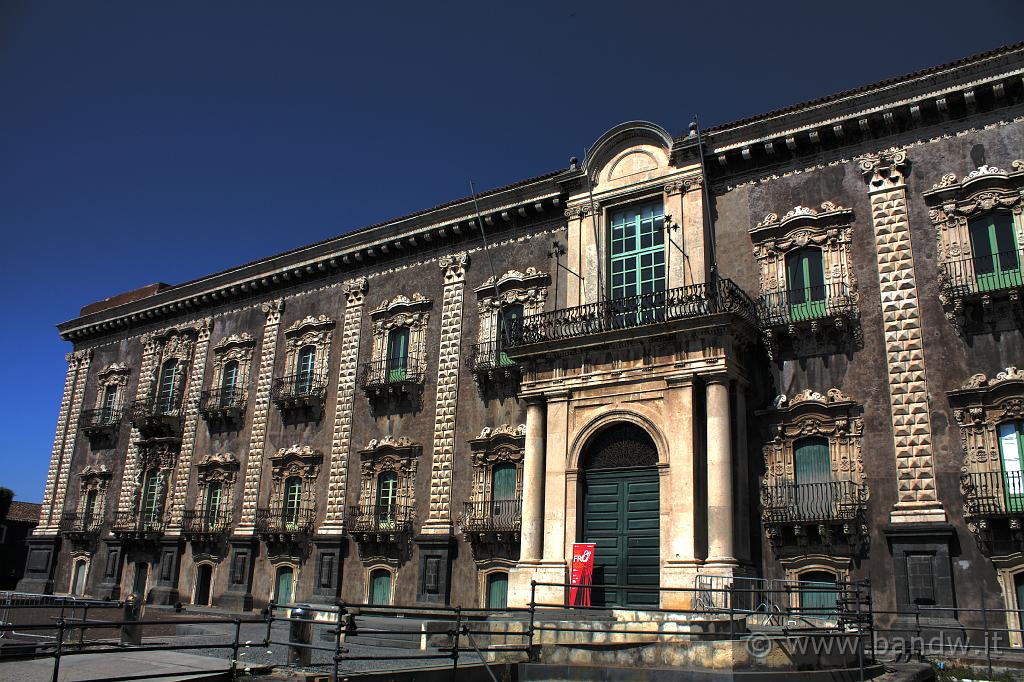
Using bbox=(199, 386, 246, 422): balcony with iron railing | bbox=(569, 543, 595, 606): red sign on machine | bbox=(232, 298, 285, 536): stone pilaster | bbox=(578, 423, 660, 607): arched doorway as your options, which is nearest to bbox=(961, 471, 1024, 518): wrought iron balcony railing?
bbox=(578, 423, 660, 607): arched doorway

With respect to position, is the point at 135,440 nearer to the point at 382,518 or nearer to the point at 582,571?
the point at 382,518

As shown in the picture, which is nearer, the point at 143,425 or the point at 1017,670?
the point at 1017,670

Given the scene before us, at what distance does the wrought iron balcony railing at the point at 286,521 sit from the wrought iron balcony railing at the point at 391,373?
4.78 metres

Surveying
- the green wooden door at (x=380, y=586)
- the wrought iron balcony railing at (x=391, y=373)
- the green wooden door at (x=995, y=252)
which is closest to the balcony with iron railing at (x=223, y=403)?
the wrought iron balcony railing at (x=391, y=373)

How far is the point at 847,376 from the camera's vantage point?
20.6 meters

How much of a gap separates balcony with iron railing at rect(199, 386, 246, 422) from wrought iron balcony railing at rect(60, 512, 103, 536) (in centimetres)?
799

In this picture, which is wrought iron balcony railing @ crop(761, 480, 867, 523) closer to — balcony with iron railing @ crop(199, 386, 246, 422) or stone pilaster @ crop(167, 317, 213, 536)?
→ balcony with iron railing @ crop(199, 386, 246, 422)

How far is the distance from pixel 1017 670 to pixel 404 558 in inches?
659

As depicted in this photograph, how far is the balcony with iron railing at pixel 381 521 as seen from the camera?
27062mm

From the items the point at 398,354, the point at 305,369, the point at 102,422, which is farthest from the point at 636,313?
the point at 102,422

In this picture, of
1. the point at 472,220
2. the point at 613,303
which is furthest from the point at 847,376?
the point at 472,220

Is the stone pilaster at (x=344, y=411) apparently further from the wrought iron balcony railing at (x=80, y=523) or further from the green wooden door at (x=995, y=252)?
the green wooden door at (x=995, y=252)

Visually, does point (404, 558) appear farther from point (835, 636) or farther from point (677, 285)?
point (835, 636)

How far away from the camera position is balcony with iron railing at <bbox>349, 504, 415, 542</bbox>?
27.1 meters
